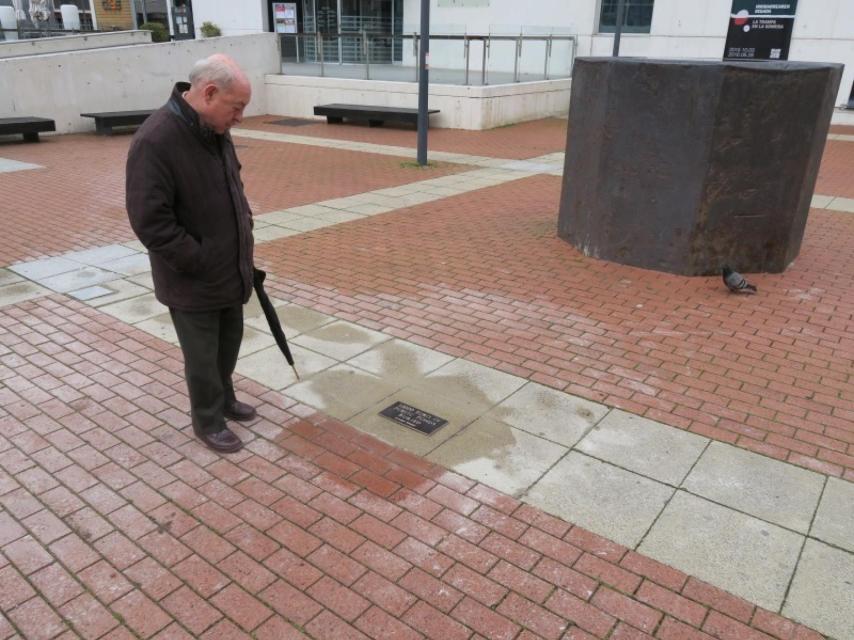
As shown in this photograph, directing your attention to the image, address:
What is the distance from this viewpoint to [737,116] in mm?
6203

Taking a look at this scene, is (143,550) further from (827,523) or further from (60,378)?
(827,523)

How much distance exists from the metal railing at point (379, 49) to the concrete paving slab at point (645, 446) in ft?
44.7

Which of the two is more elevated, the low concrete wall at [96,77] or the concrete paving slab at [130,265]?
the low concrete wall at [96,77]

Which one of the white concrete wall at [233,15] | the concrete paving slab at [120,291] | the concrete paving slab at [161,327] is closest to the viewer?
the concrete paving slab at [161,327]

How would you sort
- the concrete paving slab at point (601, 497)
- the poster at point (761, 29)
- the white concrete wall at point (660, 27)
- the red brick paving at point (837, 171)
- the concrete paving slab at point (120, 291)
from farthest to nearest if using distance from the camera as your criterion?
the poster at point (761, 29) < the white concrete wall at point (660, 27) < the red brick paving at point (837, 171) < the concrete paving slab at point (120, 291) < the concrete paving slab at point (601, 497)

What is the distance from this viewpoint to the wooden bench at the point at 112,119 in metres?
15.3

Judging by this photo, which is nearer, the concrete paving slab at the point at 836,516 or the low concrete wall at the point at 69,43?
the concrete paving slab at the point at 836,516

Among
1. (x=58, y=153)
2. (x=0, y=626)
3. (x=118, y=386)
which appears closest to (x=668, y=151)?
(x=118, y=386)

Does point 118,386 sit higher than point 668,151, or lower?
lower

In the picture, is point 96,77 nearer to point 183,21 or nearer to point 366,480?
point 183,21

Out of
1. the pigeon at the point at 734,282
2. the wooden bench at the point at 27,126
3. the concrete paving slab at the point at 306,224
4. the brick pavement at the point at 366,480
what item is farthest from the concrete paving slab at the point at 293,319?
the wooden bench at the point at 27,126

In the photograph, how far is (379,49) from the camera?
1800 cm

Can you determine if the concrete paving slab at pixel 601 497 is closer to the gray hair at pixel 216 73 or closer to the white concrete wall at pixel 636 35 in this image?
the gray hair at pixel 216 73

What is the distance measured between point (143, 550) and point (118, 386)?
1.70 m
